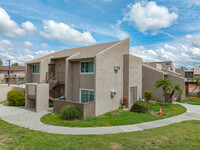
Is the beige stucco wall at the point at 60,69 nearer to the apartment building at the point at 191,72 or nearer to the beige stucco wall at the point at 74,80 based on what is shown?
the beige stucco wall at the point at 74,80

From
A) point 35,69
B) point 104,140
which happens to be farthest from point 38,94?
point 104,140

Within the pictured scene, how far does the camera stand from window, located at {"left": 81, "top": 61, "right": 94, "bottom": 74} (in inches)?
501

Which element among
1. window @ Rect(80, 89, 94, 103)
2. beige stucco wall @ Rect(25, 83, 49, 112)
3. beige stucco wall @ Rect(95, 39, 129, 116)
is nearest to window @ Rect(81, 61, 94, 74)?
beige stucco wall @ Rect(95, 39, 129, 116)

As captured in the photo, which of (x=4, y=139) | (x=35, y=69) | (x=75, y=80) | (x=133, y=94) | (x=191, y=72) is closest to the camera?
(x=4, y=139)

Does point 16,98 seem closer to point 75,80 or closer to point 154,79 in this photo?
point 75,80

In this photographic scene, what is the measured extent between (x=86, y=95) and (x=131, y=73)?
19.9 feet

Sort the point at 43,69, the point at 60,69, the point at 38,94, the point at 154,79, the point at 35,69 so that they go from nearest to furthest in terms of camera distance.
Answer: the point at 38,94, the point at 43,69, the point at 60,69, the point at 35,69, the point at 154,79

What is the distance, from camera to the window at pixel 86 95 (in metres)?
12.6

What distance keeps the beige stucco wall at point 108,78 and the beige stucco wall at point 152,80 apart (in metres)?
7.12

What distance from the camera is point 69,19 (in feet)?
50.2

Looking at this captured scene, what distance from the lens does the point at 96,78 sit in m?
11.4

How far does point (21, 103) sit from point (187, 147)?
16.2 metres

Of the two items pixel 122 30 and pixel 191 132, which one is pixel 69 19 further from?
pixel 191 132

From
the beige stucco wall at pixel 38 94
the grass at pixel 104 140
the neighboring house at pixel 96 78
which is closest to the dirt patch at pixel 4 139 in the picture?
the grass at pixel 104 140
